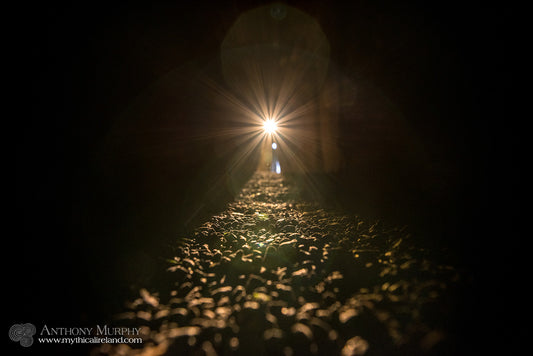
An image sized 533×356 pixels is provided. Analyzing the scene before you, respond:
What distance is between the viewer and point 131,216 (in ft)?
15.3

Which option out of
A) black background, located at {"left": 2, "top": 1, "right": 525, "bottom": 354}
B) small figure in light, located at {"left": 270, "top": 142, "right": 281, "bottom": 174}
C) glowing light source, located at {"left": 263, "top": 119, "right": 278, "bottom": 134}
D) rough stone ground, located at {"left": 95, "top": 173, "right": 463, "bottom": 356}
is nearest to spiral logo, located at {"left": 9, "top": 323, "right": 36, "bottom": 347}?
black background, located at {"left": 2, "top": 1, "right": 525, "bottom": 354}

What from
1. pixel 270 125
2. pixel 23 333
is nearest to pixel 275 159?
pixel 270 125

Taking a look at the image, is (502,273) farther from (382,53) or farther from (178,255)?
(382,53)

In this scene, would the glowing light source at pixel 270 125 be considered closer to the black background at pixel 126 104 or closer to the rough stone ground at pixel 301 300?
the black background at pixel 126 104

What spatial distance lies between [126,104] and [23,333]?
5.89 m

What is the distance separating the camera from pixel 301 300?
6.86ft

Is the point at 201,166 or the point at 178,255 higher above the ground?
the point at 201,166

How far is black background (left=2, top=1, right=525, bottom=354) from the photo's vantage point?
8.36ft

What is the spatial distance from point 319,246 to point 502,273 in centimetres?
195

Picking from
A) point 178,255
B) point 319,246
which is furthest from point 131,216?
point 319,246

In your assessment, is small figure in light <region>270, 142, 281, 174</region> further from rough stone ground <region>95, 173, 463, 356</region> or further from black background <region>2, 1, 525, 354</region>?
rough stone ground <region>95, 173, 463, 356</region>

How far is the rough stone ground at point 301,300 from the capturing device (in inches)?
64.4

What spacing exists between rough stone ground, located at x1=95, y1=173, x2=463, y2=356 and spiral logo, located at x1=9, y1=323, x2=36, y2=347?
25.4 inches

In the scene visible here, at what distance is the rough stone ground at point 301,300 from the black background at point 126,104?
447 mm
